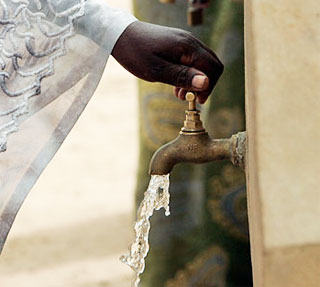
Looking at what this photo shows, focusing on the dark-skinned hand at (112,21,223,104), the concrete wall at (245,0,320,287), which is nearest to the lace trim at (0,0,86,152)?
the dark-skinned hand at (112,21,223,104)

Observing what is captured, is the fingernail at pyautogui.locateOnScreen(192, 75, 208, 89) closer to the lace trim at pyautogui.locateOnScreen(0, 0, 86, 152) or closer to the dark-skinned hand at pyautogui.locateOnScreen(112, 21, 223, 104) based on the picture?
the dark-skinned hand at pyautogui.locateOnScreen(112, 21, 223, 104)

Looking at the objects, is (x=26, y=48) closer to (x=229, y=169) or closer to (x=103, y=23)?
(x=103, y=23)

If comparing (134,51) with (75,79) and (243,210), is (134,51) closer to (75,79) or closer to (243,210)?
(75,79)

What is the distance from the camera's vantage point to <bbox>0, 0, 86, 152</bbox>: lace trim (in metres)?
1.31

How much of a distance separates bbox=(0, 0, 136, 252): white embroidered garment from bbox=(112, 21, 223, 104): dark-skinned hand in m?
0.06

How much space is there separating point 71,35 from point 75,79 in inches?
2.5

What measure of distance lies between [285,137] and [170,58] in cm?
29

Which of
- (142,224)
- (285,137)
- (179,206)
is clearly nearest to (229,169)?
(179,206)

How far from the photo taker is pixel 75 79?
1336 mm

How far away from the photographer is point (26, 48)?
1318 millimetres

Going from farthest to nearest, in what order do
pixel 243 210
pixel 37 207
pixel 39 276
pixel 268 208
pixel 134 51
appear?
pixel 37 207 < pixel 39 276 < pixel 243 210 < pixel 134 51 < pixel 268 208

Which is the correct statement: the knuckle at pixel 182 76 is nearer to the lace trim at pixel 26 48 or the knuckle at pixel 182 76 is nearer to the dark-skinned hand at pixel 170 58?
the dark-skinned hand at pixel 170 58

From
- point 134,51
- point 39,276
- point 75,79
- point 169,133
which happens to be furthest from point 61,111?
point 39,276

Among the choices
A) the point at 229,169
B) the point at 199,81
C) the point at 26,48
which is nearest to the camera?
the point at 199,81
